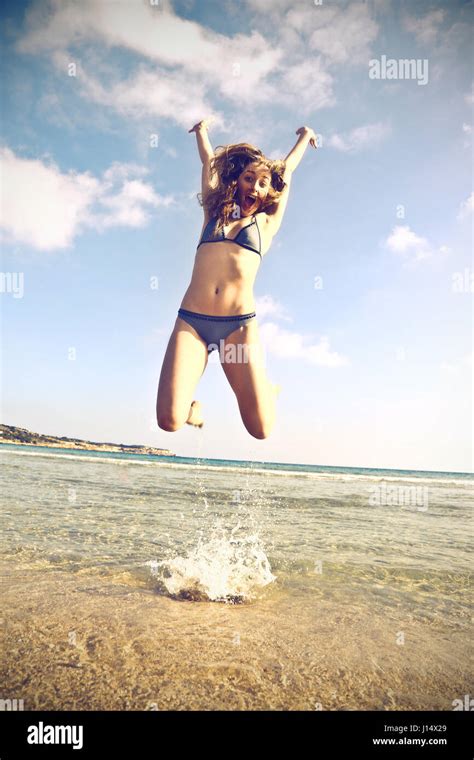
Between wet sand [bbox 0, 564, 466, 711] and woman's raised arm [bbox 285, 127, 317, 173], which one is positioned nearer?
wet sand [bbox 0, 564, 466, 711]

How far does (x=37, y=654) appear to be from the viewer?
8.44 feet

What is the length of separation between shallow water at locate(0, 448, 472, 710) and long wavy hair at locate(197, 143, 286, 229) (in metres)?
3.78

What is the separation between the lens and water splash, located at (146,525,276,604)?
3951 millimetres

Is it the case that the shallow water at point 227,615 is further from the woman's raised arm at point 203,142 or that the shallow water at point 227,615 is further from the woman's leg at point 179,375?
the woman's raised arm at point 203,142

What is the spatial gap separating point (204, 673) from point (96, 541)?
3.43m

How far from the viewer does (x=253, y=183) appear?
172 inches

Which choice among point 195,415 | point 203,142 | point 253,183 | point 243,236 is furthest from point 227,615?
point 203,142

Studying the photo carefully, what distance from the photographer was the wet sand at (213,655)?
7.50ft

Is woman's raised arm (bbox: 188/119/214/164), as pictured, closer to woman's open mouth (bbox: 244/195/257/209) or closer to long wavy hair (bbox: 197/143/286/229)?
long wavy hair (bbox: 197/143/286/229)

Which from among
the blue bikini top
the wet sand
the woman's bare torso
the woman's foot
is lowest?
the wet sand

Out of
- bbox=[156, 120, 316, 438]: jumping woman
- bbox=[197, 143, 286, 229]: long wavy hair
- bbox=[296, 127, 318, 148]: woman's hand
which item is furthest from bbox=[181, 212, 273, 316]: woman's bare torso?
bbox=[296, 127, 318, 148]: woman's hand

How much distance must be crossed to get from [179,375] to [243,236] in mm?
1612
